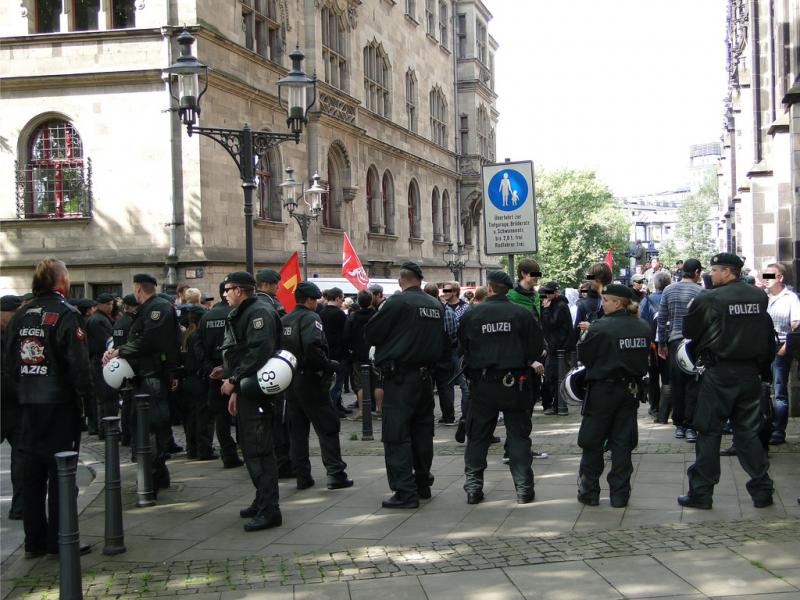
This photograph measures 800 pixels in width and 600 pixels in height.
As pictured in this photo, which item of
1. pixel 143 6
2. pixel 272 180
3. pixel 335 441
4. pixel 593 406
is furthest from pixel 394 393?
pixel 272 180

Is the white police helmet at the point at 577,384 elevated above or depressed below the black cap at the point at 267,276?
below

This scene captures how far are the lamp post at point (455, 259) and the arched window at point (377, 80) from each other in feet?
22.8

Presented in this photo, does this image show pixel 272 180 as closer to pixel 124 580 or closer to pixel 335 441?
pixel 335 441

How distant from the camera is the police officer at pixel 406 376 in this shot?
296 inches

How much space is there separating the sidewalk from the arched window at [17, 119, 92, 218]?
45.5ft

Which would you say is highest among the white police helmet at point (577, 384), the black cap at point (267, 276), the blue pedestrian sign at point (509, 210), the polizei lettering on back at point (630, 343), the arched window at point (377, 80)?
the arched window at point (377, 80)

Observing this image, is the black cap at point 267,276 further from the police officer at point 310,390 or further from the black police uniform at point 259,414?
the black police uniform at point 259,414

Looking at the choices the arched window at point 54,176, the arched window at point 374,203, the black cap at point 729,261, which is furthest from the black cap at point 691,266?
the arched window at point 374,203

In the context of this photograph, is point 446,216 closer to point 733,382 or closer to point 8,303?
point 8,303

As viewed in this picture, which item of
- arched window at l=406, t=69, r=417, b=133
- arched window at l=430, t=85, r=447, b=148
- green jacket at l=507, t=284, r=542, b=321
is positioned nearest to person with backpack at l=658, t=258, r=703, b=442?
green jacket at l=507, t=284, r=542, b=321

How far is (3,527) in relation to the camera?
7301 mm

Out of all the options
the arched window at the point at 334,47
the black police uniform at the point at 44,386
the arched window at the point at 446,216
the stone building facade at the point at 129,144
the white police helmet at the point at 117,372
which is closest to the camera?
the black police uniform at the point at 44,386

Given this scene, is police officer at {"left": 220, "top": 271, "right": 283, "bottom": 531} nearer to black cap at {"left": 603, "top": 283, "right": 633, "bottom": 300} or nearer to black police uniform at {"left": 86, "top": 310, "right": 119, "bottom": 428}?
black cap at {"left": 603, "top": 283, "right": 633, "bottom": 300}

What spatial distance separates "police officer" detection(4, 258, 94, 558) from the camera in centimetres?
628
